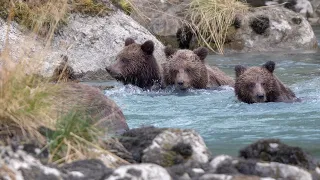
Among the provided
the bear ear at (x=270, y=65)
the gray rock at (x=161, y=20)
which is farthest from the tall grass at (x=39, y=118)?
the gray rock at (x=161, y=20)

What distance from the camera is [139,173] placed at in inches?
191

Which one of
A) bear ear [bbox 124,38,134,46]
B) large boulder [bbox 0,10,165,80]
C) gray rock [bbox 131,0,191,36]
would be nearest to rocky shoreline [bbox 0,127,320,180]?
bear ear [bbox 124,38,134,46]

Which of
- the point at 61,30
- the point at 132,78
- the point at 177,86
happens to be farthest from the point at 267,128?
the point at 61,30

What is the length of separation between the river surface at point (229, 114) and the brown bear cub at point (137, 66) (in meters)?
0.27

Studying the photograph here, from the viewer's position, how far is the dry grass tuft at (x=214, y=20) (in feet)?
58.1

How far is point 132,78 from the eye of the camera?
13.2m

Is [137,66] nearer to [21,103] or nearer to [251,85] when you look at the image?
[251,85]

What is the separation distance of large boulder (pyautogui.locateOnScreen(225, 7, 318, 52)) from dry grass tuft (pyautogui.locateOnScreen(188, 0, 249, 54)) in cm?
33

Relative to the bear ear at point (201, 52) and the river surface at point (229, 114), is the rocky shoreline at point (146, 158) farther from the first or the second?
the bear ear at point (201, 52)

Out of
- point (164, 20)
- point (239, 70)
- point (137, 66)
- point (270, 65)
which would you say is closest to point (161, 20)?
point (164, 20)

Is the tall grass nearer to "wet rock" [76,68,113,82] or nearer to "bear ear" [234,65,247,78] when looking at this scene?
"bear ear" [234,65,247,78]

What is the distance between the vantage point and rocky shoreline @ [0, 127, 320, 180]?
194 inches

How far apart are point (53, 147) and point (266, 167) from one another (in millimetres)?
1522

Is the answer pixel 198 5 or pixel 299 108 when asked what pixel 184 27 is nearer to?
pixel 198 5
